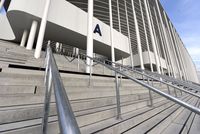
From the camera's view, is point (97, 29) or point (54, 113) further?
point (97, 29)

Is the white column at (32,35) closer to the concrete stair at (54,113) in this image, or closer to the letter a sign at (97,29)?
the letter a sign at (97,29)

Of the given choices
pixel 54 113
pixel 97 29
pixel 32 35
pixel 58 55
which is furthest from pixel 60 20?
pixel 54 113

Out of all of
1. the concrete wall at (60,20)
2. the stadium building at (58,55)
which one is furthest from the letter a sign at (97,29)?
the concrete wall at (60,20)

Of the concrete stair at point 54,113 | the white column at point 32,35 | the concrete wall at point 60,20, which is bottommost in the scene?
the concrete stair at point 54,113

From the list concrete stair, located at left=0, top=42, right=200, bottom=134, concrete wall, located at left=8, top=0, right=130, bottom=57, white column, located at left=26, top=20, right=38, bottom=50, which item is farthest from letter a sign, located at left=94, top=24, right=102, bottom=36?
concrete stair, located at left=0, top=42, right=200, bottom=134

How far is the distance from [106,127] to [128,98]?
1.27 meters

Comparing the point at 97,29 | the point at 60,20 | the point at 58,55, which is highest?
the point at 97,29

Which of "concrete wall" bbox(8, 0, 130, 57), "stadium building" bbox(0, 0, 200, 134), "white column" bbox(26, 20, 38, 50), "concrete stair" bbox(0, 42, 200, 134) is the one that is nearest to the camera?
"concrete stair" bbox(0, 42, 200, 134)

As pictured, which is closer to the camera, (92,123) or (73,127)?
(73,127)

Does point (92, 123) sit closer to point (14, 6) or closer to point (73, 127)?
point (73, 127)

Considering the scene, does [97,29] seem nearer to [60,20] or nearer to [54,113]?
[60,20]

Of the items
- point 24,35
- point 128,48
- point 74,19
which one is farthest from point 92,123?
point 128,48

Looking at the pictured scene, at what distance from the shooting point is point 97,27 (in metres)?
8.36

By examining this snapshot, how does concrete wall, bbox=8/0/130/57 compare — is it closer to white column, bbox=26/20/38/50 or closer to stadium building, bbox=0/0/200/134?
stadium building, bbox=0/0/200/134
